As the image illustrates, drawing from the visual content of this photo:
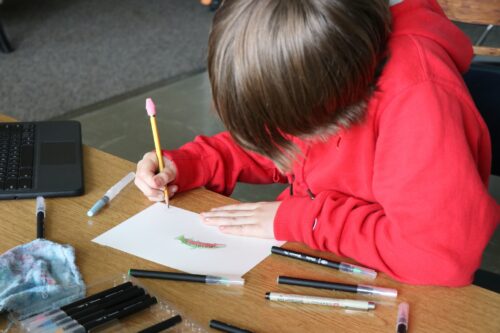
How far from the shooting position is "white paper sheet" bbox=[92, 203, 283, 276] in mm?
948

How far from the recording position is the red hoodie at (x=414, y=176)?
87 centimetres

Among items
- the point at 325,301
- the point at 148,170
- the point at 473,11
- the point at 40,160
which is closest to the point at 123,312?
the point at 325,301

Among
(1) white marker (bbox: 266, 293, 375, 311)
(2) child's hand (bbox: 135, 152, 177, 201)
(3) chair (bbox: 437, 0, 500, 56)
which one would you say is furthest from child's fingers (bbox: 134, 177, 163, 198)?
(3) chair (bbox: 437, 0, 500, 56)

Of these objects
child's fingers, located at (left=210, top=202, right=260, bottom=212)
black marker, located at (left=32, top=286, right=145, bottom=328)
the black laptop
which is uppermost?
the black laptop

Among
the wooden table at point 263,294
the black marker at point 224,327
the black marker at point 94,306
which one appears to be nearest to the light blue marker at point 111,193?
the wooden table at point 263,294

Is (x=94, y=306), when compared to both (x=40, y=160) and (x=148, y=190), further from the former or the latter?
(x=40, y=160)

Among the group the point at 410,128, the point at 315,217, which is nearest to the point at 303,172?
the point at 315,217

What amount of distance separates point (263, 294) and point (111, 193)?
366 millimetres

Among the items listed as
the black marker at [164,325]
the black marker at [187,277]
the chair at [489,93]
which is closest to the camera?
the black marker at [164,325]

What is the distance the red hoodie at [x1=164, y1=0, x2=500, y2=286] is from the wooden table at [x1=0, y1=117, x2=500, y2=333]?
0.11 feet

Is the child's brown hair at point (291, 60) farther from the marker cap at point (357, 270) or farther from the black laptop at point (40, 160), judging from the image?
the black laptop at point (40, 160)

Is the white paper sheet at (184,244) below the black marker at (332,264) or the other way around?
the other way around

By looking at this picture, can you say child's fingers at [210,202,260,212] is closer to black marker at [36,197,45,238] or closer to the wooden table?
the wooden table

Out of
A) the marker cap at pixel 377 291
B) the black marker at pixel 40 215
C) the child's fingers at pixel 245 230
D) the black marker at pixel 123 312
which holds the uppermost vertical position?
the black marker at pixel 40 215
